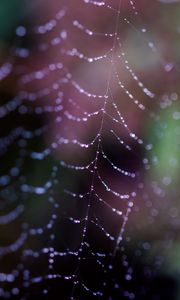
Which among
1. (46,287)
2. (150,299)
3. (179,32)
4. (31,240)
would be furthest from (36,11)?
(150,299)

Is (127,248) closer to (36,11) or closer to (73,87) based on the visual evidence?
(73,87)

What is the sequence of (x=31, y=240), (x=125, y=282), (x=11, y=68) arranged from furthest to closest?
(x=125, y=282) < (x=31, y=240) < (x=11, y=68)

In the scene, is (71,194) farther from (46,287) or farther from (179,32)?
(179,32)

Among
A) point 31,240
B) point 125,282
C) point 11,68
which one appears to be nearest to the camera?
point 11,68

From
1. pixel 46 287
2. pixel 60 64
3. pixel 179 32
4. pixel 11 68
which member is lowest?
pixel 46 287

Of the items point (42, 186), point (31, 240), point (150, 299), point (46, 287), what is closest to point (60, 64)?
point (42, 186)

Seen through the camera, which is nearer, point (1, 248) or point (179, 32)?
point (1, 248)

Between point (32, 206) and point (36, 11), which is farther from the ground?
point (36, 11)
